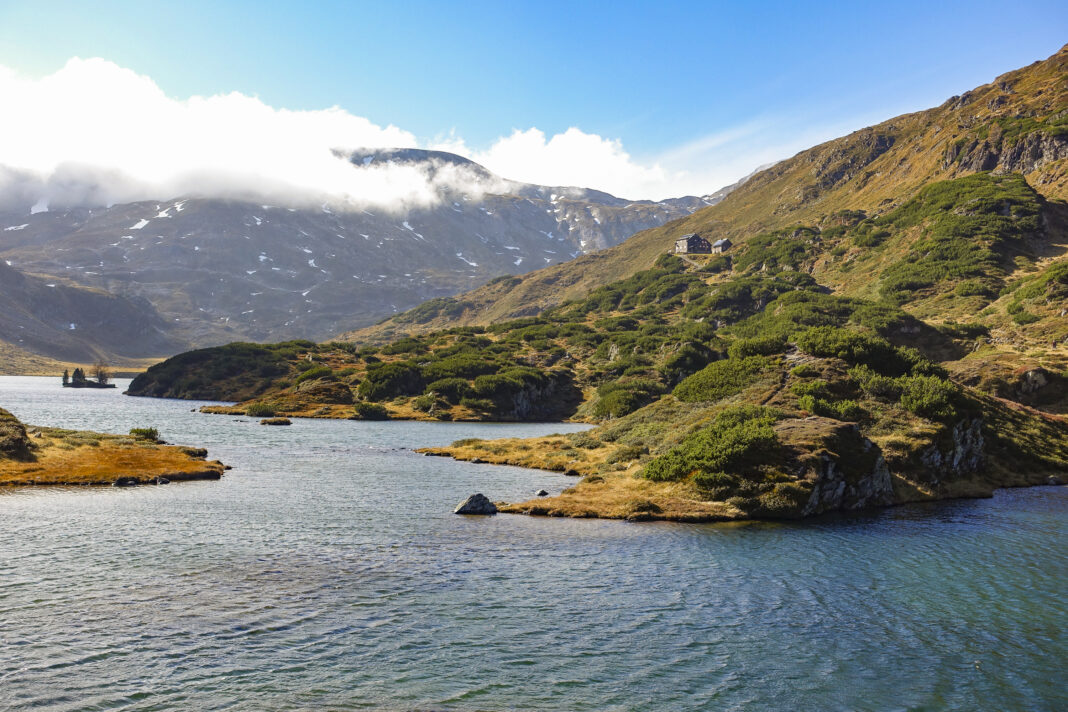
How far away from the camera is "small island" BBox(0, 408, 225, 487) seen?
1970 inches

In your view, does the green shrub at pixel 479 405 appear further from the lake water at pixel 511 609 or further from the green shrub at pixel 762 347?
the lake water at pixel 511 609

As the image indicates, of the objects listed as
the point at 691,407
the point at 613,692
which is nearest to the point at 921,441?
the point at 691,407

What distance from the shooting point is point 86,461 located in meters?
56.1

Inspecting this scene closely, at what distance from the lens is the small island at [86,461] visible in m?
50.0

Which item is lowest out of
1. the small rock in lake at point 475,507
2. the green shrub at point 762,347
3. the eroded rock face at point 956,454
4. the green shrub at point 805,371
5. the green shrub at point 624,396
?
the small rock in lake at point 475,507

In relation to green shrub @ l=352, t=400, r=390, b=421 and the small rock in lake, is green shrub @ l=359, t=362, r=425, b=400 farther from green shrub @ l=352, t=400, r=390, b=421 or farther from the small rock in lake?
the small rock in lake

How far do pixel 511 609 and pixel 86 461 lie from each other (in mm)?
48971

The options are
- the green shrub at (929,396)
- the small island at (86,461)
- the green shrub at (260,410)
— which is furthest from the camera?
the green shrub at (260,410)

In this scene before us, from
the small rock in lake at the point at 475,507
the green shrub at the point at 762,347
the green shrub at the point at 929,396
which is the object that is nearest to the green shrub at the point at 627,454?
the small rock in lake at the point at 475,507

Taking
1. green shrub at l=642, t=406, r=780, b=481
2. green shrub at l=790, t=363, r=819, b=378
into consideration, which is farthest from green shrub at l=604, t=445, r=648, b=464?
green shrub at l=790, t=363, r=819, b=378

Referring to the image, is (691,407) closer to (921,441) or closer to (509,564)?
(921,441)

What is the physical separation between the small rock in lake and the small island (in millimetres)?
26348

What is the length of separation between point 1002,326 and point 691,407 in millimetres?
94683

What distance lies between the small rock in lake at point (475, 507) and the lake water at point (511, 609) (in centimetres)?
123
